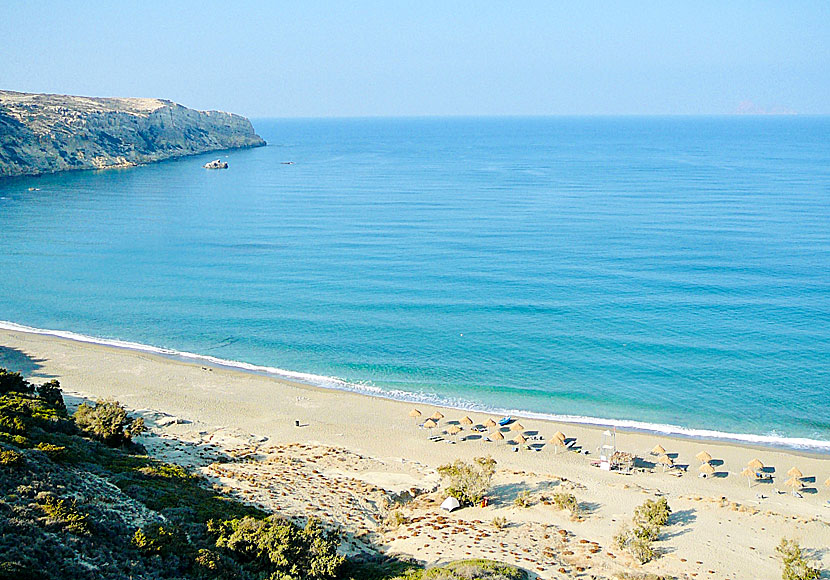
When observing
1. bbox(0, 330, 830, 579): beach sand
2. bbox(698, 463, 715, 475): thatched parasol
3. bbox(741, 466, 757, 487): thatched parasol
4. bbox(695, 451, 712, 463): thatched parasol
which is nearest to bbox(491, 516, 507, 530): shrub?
bbox(0, 330, 830, 579): beach sand

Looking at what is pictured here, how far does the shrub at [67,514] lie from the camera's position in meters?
16.7

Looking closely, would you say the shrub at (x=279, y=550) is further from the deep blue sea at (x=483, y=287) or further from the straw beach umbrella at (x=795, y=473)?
the straw beach umbrella at (x=795, y=473)

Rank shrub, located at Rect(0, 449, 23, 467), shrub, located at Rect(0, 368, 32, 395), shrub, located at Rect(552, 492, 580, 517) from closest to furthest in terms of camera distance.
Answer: shrub, located at Rect(0, 449, 23, 467)
shrub, located at Rect(552, 492, 580, 517)
shrub, located at Rect(0, 368, 32, 395)

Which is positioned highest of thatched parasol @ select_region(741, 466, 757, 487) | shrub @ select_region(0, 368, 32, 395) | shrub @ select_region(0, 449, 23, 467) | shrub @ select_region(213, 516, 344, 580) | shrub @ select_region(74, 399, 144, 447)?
shrub @ select_region(0, 449, 23, 467)

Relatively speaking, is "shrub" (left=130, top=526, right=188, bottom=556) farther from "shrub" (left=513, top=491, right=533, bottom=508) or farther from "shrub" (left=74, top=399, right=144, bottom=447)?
"shrub" (left=513, top=491, right=533, bottom=508)

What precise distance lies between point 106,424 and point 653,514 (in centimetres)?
2116

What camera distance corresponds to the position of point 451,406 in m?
37.8

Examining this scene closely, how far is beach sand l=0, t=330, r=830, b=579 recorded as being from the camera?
2233 cm

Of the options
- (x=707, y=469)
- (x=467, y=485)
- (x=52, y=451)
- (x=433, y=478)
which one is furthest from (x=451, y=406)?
(x=52, y=451)

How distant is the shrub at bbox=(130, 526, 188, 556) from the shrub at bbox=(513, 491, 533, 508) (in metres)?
12.7

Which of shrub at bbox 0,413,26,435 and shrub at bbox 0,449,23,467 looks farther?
shrub at bbox 0,413,26,435

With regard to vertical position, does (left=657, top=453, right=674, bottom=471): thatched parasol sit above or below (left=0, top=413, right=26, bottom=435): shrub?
below

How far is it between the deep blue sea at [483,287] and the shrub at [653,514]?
12.1m

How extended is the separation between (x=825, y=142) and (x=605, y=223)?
528 feet
